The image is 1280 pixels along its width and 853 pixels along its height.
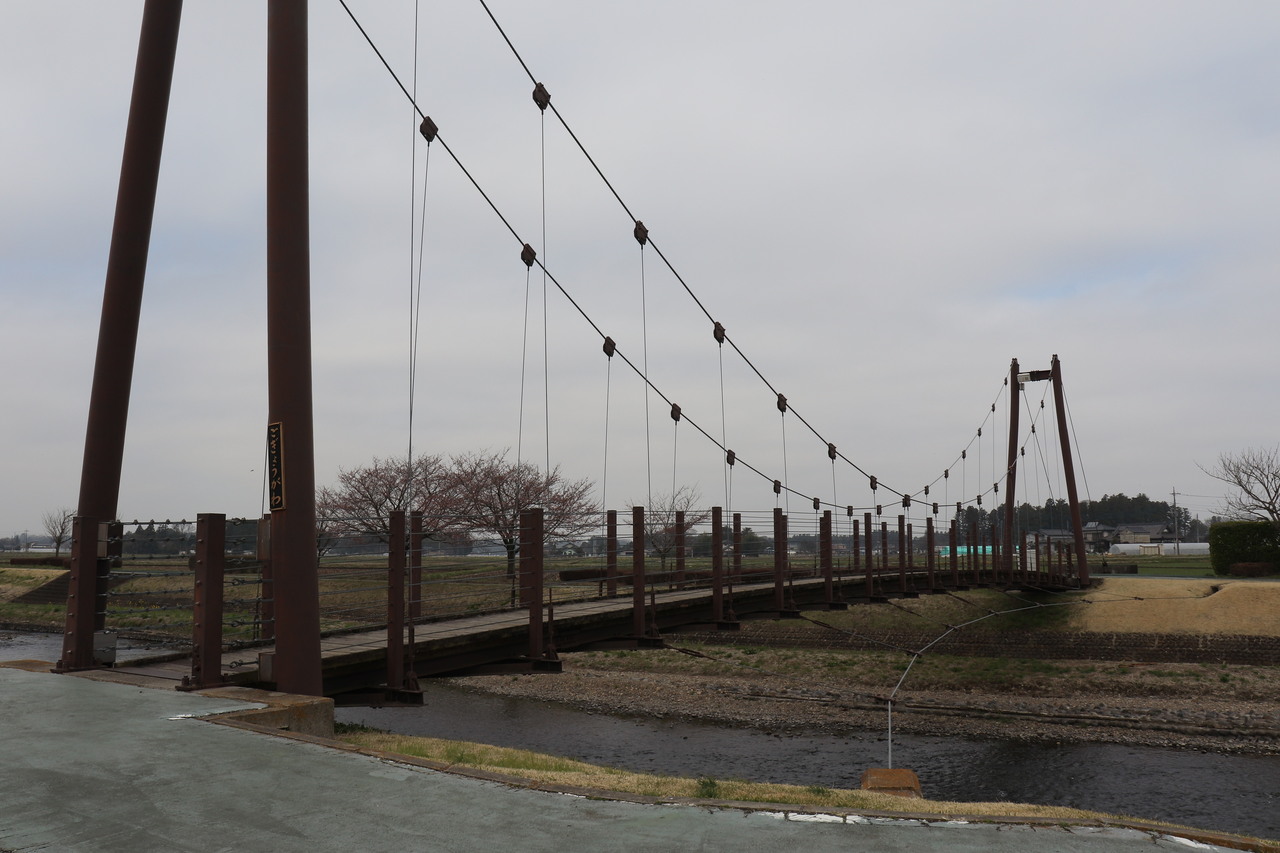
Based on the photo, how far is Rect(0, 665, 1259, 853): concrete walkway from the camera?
3.59 m

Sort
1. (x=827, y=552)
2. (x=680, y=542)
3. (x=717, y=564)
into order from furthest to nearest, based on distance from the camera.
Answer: (x=827, y=552) < (x=680, y=542) < (x=717, y=564)

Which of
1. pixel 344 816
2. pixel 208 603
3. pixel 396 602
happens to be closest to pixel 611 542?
pixel 396 602

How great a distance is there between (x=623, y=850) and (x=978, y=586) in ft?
75.2

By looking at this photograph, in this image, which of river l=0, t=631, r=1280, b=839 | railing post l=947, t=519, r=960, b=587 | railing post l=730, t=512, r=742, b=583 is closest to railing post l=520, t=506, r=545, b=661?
railing post l=730, t=512, r=742, b=583

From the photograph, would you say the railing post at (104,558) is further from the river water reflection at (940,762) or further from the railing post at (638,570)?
the river water reflection at (940,762)

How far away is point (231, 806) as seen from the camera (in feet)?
13.1

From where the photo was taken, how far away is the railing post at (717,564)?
12130 millimetres

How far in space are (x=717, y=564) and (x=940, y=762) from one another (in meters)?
8.18

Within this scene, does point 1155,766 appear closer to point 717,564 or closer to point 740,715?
point 740,715

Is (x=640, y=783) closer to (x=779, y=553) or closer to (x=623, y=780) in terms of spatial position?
(x=623, y=780)

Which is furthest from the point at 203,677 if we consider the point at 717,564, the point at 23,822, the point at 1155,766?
the point at 1155,766

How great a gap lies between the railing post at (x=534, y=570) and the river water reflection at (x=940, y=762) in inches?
308

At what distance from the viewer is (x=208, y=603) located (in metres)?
6.88

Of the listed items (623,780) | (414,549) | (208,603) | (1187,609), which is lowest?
(1187,609)
